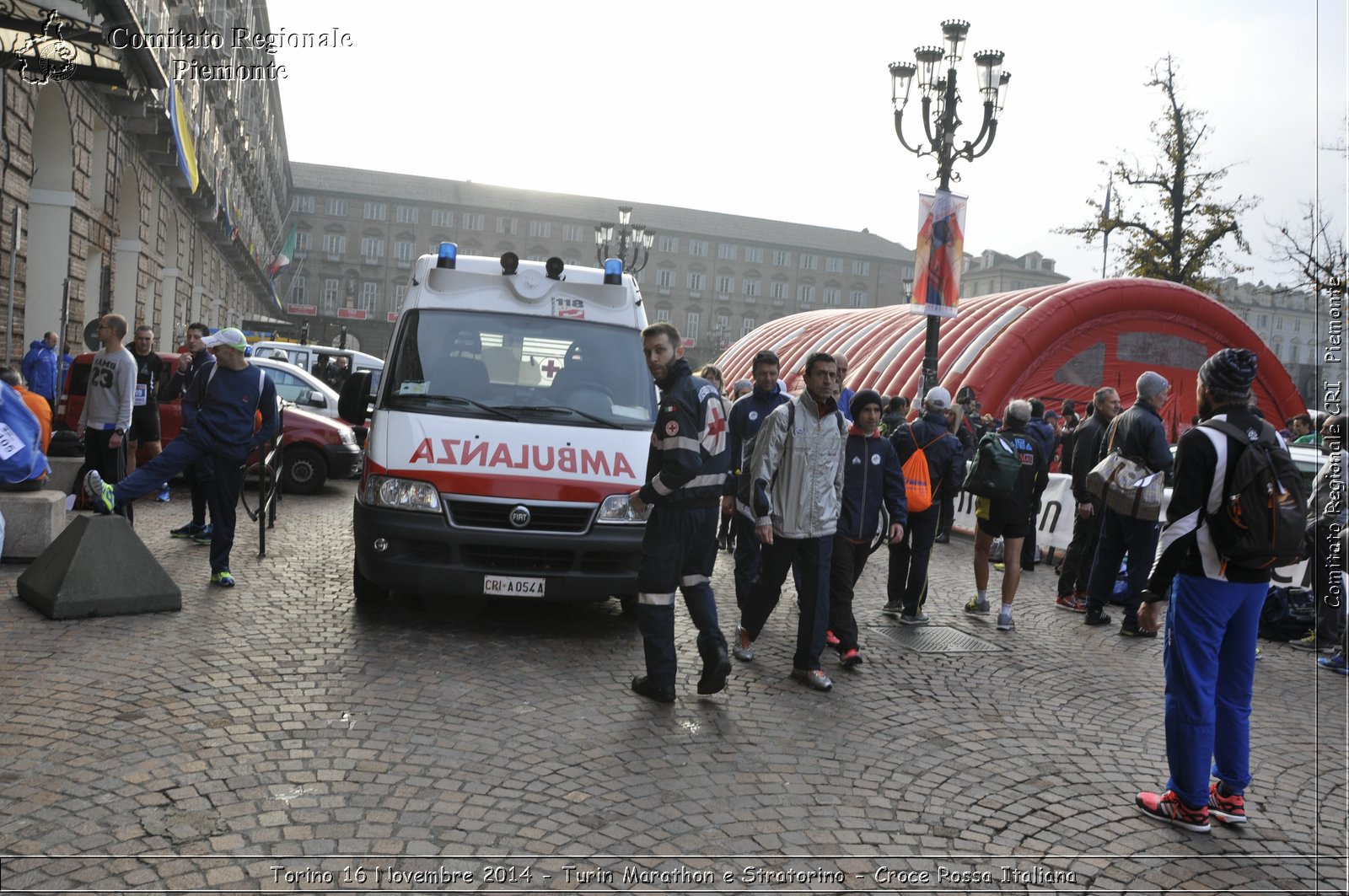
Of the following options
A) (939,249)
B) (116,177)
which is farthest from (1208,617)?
(116,177)

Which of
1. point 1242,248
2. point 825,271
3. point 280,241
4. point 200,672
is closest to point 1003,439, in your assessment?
point 200,672

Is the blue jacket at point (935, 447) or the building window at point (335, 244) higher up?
the building window at point (335, 244)

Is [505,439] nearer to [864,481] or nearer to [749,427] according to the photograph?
[749,427]

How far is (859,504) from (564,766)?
3110 millimetres

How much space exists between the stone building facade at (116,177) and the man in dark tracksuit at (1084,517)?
9.25 m

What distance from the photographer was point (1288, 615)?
8.41 metres

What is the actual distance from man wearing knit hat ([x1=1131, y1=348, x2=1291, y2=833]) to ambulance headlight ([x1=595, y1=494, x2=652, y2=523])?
289 cm

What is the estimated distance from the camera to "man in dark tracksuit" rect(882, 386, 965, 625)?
7883 mm

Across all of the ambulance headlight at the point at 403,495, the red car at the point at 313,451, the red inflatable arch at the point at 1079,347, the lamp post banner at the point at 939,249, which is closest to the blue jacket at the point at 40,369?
the red car at the point at 313,451

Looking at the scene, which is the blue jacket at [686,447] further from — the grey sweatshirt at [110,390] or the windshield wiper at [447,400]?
the grey sweatshirt at [110,390]

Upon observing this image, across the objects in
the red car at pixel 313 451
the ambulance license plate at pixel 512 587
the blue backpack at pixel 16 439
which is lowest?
the ambulance license plate at pixel 512 587

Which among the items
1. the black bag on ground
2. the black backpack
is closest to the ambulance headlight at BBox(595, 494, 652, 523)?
the black backpack

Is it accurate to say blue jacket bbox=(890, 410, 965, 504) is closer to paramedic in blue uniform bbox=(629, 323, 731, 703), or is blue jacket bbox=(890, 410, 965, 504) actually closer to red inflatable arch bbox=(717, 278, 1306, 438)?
paramedic in blue uniform bbox=(629, 323, 731, 703)

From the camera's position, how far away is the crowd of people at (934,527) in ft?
13.9
